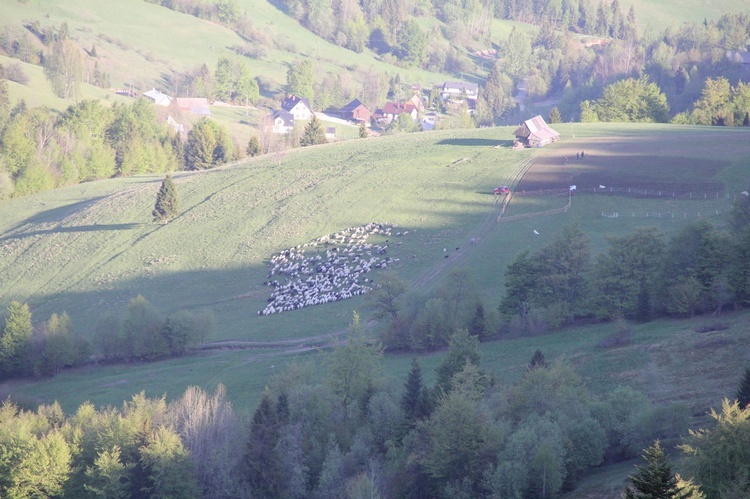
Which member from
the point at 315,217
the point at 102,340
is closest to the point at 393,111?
the point at 315,217

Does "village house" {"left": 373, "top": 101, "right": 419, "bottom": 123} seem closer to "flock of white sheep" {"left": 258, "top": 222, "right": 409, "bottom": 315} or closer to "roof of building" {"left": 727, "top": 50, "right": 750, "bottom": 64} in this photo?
"roof of building" {"left": 727, "top": 50, "right": 750, "bottom": 64}

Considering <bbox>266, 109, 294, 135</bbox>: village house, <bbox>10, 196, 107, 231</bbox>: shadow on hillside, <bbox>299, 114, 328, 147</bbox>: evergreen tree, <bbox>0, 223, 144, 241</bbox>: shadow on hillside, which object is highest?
<bbox>266, 109, 294, 135</bbox>: village house

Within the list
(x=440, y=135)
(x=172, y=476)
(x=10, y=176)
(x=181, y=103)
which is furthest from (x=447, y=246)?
(x=181, y=103)

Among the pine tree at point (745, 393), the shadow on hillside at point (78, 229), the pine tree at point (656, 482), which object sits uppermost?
the shadow on hillside at point (78, 229)

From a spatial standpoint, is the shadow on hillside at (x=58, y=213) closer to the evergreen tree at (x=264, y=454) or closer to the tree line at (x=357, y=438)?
the tree line at (x=357, y=438)

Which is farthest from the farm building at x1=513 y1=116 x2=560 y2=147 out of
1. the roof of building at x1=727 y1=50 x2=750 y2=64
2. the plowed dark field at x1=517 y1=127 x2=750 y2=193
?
the roof of building at x1=727 y1=50 x2=750 y2=64

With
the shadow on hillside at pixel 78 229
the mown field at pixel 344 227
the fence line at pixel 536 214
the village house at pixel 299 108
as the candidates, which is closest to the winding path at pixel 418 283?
the mown field at pixel 344 227

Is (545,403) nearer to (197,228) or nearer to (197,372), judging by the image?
(197,372)

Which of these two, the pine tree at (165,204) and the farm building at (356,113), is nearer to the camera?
the pine tree at (165,204)
